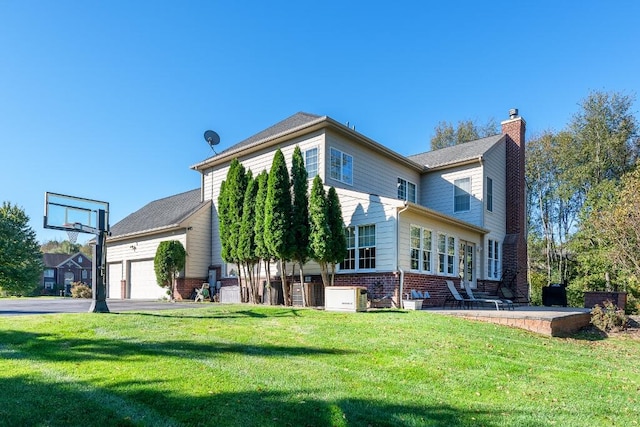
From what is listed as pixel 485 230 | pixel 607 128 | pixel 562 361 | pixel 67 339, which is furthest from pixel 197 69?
pixel 607 128

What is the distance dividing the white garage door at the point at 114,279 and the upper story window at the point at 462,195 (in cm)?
1704

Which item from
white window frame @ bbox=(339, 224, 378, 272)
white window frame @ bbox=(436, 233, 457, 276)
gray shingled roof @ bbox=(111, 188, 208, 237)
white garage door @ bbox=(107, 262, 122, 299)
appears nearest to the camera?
white window frame @ bbox=(339, 224, 378, 272)

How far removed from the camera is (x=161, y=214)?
21188 mm

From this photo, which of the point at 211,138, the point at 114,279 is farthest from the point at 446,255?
the point at 114,279

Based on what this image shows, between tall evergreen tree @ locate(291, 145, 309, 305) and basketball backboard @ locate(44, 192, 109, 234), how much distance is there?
5.30 metres

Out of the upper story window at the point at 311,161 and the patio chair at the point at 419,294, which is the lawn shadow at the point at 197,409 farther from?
the upper story window at the point at 311,161

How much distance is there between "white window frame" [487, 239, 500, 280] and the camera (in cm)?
1818

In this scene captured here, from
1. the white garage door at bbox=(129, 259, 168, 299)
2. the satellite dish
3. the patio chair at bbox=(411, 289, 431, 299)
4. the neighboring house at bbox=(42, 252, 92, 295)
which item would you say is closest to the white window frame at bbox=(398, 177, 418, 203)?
the patio chair at bbox=(411, 289, 431, 299)

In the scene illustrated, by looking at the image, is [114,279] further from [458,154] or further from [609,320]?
[609,320]

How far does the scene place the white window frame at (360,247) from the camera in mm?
13320

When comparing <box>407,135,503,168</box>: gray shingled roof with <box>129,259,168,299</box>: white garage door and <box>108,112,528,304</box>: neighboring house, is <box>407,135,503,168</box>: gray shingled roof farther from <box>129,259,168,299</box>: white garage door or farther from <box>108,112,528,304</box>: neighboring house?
<box>129,259,168,299</box>: white garage door

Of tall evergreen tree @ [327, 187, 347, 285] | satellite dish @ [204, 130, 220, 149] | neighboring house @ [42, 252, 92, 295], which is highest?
satellite dish @ [204, 130, 220, 149]

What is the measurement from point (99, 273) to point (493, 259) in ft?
51.4

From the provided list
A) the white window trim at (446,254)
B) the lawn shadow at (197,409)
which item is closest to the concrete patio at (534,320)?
the white window trim at (446,254)
